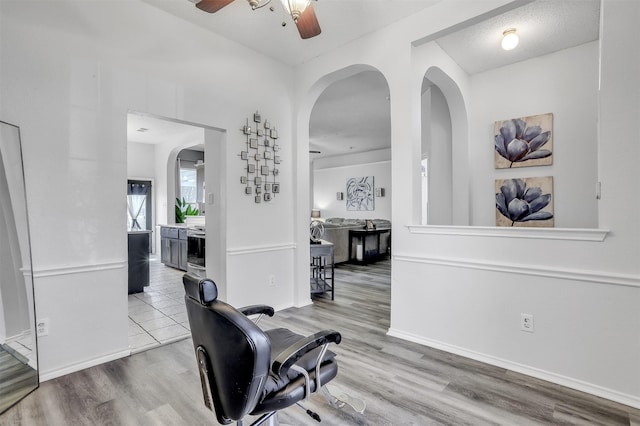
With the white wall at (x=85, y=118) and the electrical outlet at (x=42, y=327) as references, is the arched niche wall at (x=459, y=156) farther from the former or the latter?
the electrical outlet at (x=42, y=327)

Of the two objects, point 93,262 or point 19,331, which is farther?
point 93,262

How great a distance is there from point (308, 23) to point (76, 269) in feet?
7.91

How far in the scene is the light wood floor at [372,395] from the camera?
1825 millimetres

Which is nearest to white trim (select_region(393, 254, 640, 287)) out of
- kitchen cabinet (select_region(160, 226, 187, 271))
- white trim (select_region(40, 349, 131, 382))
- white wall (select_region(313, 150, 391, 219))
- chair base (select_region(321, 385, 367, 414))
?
chair base (select_region(321, 385, 367, 414))

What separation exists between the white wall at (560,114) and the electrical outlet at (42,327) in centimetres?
443

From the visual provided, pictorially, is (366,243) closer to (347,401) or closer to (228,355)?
(347,401)

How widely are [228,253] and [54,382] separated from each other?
161 cm

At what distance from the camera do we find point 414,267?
2.92m

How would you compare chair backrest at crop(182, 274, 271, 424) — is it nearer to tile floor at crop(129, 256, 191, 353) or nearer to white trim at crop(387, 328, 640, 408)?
tile floor at crop(129, 256, 191, 353)

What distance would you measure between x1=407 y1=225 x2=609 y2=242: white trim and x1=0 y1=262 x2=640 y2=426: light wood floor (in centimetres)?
99

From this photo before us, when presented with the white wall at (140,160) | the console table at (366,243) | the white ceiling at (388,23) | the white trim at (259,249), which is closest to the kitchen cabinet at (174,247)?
the white wall at (140,160)

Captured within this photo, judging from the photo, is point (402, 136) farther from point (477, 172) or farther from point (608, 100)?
point (477, 172)

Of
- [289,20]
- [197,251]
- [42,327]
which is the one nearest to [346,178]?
[197,251]

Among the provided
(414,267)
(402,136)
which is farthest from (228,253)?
(402,136)
